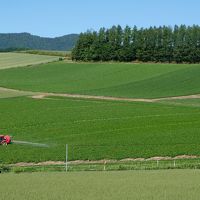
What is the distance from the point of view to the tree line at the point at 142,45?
438ft

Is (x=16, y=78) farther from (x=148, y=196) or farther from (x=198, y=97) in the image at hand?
(x=148, y=196)

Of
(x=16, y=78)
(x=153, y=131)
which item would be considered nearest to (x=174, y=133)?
(x=153, y=131)

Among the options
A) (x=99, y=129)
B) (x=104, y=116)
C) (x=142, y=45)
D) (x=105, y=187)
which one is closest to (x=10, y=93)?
(x=104, y=116)

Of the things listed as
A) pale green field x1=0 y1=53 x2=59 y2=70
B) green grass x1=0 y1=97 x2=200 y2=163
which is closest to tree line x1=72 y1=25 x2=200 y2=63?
pale green field x1=0 y1=53 x2=59 y2=70

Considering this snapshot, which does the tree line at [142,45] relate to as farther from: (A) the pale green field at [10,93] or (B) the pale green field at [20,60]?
(A) the pale green field at [10,93]

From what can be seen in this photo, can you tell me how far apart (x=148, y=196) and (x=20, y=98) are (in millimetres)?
63756

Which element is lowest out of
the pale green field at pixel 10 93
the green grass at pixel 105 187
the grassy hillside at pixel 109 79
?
the pale green field at pixel 10 93

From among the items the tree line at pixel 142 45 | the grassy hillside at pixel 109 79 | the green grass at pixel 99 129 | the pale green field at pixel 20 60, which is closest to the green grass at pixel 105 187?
the green grass at pixel 99 129

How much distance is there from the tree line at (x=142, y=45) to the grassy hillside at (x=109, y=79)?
12281mm

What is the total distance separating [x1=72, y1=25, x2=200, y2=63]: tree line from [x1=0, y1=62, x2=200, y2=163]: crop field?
63.7 feet

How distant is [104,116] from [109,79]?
164ft

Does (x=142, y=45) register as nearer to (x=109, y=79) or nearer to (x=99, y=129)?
(x=109, y=79)

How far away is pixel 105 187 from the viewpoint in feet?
57.8

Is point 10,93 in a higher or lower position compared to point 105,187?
lower
